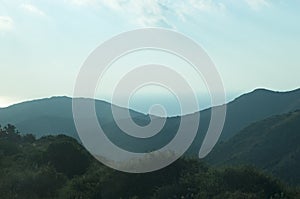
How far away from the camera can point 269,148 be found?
65.8 meters

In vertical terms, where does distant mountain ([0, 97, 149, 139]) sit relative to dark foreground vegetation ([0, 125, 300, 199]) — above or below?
above

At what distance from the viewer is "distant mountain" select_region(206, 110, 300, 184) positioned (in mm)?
58344

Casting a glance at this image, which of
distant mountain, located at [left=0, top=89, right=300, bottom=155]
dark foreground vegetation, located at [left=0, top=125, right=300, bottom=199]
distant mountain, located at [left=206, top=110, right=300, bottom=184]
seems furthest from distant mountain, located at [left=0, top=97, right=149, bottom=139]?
dark foreground vegetation, located at [left=0, top=125, right=300, bottom=199]

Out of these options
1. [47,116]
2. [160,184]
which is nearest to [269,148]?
[160,184]

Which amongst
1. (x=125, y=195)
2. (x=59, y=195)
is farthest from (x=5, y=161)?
(x=125, y=195)

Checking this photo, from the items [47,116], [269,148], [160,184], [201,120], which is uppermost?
[47,116]

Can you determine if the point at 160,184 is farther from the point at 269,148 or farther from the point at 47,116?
the point at 47,116

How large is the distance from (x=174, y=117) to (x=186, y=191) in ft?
337

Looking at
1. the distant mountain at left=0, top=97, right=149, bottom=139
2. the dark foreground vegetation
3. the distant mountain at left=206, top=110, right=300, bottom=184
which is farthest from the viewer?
the distant mountain at left=0, top=97, right=149, bottom=139

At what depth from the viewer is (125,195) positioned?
Result: 16.5 m

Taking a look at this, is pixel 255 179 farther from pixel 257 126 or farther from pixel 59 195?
pixel 257 126

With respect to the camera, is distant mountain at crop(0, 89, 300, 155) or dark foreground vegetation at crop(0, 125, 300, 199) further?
distant mountain at crop(0, 89, 300, 155)

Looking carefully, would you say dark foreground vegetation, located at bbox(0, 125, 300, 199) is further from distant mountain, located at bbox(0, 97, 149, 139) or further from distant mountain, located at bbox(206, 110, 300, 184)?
distant mountain, located at bbox(0, 97, 149, 139)

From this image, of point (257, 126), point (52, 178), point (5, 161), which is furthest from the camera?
point (257, 126)
